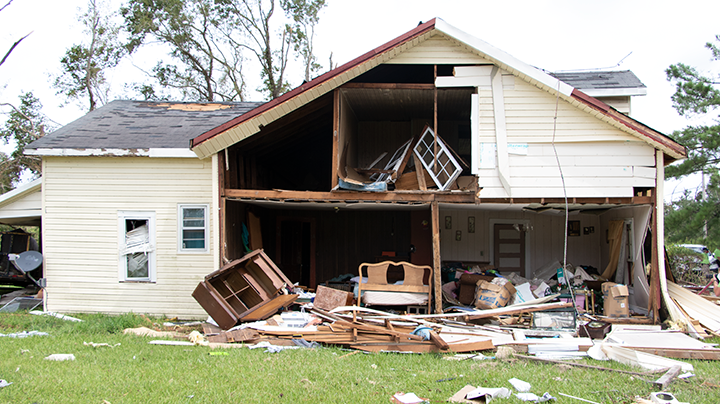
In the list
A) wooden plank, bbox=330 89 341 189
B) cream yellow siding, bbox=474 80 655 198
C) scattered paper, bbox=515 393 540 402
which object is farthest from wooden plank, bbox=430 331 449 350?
wooden plank, bbox=330 89 341 189

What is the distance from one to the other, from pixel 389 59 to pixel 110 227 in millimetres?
6963

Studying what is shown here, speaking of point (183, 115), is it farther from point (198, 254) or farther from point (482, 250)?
point (482, 250)

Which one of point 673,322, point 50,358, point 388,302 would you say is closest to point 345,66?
point 388,302

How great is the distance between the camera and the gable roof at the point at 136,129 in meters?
9.82

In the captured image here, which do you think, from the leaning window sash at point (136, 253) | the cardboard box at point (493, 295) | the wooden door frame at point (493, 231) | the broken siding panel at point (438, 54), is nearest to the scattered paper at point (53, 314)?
the leaning window sash at point (136, 253)

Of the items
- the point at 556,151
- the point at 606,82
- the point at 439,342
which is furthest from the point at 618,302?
the point at 606,82

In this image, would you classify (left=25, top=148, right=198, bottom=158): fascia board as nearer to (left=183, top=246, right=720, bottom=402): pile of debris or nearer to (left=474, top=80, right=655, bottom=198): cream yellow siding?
(left=183, top=246, right=720, bottom=402): pile of debris

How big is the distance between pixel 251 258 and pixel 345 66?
164 inches

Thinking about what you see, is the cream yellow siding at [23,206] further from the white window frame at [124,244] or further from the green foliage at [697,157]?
the green foliage at [697,157]

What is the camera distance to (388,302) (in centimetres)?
930

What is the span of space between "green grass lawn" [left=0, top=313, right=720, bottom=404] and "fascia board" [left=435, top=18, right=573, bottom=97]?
5267 millimetres

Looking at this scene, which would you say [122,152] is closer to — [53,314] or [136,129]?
[136,129]

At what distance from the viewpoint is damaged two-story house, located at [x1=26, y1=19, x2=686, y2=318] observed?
9.25 m

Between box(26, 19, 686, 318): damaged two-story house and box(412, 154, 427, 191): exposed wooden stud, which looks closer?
box(26, 19, 686, 318): damaged two-story house
